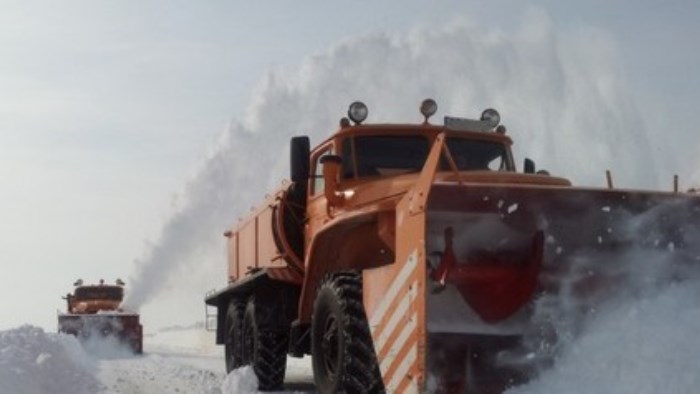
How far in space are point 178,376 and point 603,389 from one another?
32.5 feet

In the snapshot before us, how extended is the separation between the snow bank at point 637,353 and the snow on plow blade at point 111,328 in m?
19.2

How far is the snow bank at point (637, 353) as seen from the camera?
152 inches

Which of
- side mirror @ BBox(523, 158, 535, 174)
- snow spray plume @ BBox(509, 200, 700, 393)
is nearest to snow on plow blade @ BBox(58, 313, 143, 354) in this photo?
side mirror @ BBox(523, 158, 535, 174)

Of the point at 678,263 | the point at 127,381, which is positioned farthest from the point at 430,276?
the point at 127,381

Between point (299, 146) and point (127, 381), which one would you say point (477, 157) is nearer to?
point (299, 146)

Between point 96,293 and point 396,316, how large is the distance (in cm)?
2363

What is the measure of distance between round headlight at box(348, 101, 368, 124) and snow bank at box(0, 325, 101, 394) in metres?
4.86

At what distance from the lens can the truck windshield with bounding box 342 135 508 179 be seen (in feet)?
23.4

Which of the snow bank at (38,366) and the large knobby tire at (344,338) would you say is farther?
the snow bank at (38,366)

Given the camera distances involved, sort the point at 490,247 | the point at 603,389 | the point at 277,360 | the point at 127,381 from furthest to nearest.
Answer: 1. the point at 127,381
2. the point at 277,360
3. the point at 490,247
4. the point at 603,389

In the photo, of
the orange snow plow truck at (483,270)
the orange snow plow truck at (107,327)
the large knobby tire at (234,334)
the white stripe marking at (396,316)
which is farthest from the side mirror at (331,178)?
the orange snow plow truck at (107,327)

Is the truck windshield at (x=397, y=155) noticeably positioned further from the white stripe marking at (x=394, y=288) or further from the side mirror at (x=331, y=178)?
the white stripe marking at (x=394, y=288)

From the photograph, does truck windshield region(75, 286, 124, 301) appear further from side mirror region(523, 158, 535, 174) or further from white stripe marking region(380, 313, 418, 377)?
white stripe marking region(380, 313, 418, 377)

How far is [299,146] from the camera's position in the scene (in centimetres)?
702
